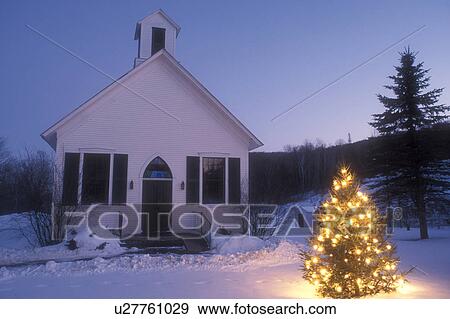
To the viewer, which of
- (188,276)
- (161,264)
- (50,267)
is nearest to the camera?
(188,276)

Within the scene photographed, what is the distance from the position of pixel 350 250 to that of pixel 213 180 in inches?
322

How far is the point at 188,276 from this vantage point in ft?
22.3

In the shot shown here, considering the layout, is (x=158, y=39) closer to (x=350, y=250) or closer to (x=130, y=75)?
(x=130, y=75)

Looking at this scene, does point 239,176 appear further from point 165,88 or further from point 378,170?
point 378,170

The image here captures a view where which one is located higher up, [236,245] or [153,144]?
[153,144]

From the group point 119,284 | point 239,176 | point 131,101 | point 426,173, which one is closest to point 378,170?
point 426,173

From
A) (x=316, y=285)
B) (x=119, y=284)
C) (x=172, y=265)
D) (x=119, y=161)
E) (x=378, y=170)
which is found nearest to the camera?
(x=316, y=285)

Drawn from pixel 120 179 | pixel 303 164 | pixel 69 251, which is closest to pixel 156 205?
pixel 120 179

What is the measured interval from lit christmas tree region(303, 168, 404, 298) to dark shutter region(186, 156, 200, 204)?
24.4ft

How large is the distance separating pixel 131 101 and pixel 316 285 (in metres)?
9.16

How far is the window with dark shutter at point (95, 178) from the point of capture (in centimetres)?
1146

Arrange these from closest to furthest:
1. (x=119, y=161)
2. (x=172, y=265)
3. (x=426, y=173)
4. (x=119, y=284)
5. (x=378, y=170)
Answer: (x=119, y=284), (x=172, y=265), (x=119, y=161), (x=426, y=173), (x=378, y=170)

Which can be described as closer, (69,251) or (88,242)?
(69,251)

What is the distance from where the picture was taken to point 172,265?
26.0 ft
